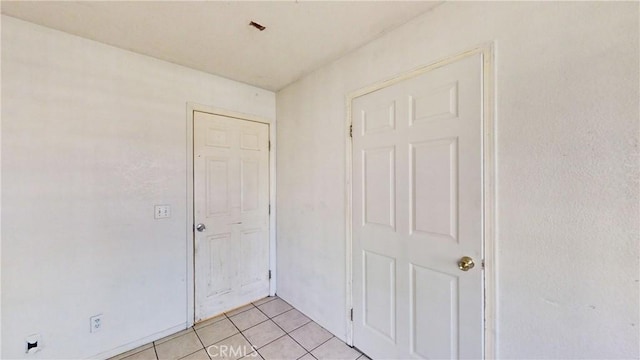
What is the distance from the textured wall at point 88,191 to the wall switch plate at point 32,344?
2cm

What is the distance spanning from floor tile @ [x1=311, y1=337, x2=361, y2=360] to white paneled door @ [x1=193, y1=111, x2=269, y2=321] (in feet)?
3.37

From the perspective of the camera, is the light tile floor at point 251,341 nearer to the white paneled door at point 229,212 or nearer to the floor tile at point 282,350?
the floor tile at point 282,350

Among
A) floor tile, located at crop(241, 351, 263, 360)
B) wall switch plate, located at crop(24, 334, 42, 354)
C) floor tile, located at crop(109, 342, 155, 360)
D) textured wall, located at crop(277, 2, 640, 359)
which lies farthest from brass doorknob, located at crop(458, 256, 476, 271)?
wall switch plate, located at crop(24, 334, 42, 354)

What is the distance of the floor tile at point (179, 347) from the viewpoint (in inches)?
73.0

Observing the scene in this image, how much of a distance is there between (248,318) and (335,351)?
3.02 ft

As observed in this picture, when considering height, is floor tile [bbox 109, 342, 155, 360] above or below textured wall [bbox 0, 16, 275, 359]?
below

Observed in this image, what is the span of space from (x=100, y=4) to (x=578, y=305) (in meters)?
2.78

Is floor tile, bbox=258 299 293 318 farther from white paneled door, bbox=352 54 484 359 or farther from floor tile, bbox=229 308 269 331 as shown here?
white paneled door, bbox=352 54 484 359

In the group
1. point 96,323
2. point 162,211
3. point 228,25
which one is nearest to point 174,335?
point 96,323

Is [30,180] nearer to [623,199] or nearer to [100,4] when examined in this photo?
[100,4]

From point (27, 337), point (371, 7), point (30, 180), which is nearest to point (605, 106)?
point (371, 7)

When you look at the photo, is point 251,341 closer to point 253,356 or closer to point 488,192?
point 253,356

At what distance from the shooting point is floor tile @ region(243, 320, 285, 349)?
2.02 m

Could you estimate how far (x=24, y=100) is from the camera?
5.08 ft
